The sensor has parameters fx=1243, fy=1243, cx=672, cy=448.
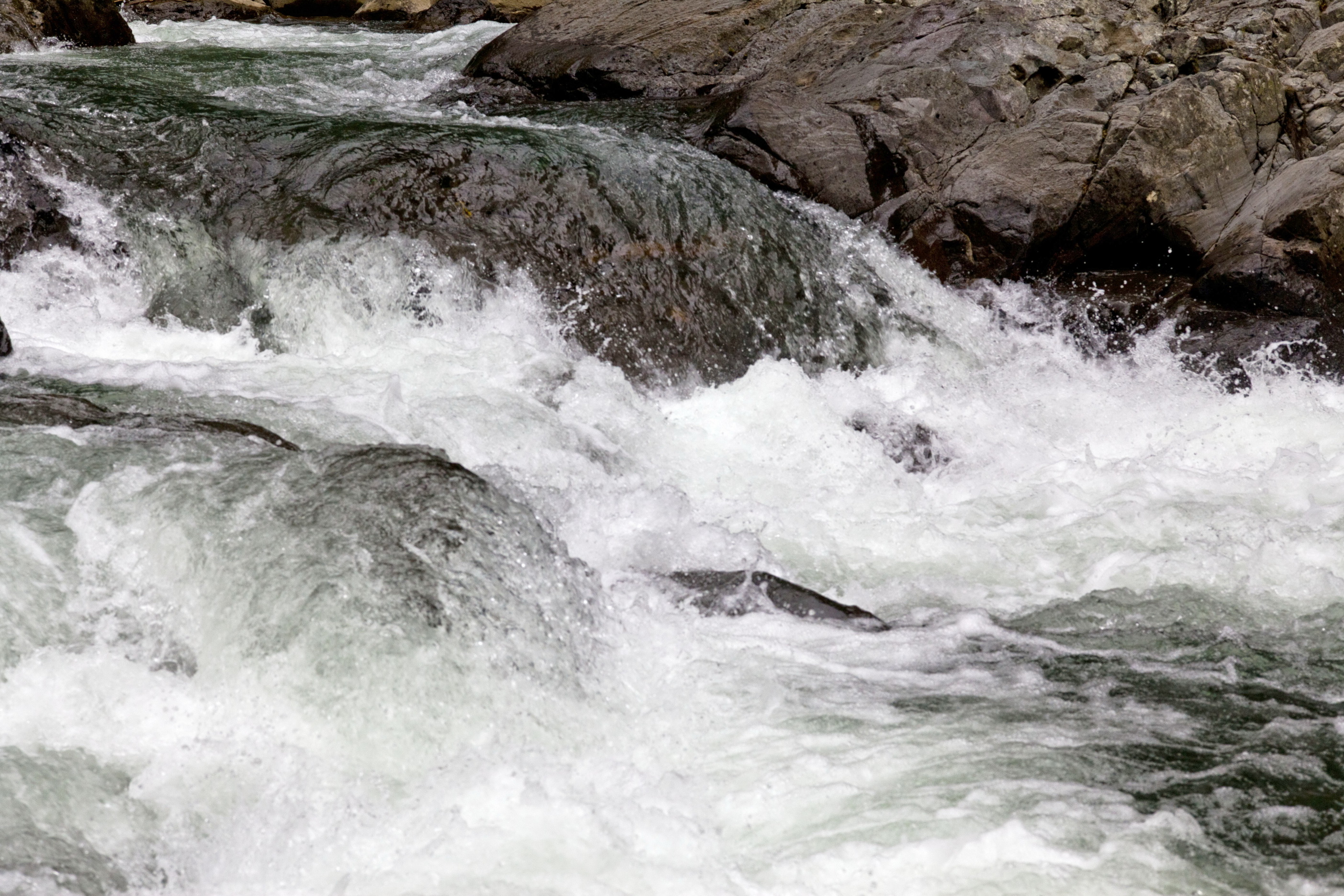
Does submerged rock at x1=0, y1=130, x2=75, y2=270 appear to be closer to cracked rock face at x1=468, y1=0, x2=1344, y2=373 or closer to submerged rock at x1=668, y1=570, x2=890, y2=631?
cracked rock face at x1=468, y1=0, x2=1344, y2=373

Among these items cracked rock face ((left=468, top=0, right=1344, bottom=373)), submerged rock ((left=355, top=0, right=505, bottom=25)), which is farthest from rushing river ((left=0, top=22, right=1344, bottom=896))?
submerged rock ((left=355, top=0, right=505, bottom=25))

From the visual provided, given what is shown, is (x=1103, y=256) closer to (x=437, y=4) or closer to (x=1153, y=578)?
(x=1153, y=578)

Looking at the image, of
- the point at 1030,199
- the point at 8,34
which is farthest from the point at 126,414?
the point at 8,34

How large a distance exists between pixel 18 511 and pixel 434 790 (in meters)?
1.73

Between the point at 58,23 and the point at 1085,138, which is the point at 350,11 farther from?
the point at 1085,138

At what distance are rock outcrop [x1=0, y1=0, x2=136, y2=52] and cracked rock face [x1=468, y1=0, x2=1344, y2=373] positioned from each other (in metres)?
5.75

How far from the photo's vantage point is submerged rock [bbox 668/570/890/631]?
4180mm

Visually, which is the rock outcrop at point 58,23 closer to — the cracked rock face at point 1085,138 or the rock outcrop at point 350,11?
the rock outcrop at point 350,11

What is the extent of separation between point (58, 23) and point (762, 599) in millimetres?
9829

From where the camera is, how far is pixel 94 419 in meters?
4.48

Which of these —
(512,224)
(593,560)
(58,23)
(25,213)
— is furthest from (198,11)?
(593,560)

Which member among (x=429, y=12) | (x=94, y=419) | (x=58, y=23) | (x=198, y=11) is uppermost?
(x=58, y=23)

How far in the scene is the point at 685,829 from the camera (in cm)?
308

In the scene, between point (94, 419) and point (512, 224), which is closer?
point (94, 419)
